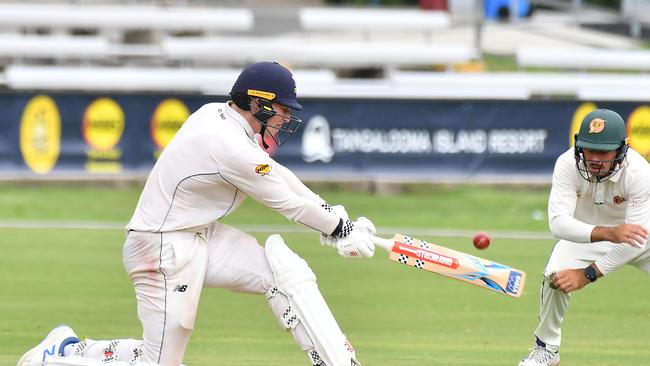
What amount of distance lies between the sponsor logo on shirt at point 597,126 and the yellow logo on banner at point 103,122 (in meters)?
12.4

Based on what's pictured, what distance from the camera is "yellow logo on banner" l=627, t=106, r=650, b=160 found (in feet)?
65.1

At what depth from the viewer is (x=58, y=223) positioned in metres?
16.9

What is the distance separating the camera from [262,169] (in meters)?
7.10

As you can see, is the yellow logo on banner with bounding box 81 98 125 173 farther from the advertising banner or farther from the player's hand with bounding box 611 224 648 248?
the player's hand with bounding box 611 224 648 248

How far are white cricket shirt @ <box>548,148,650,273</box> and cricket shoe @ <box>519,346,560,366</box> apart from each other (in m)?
0.81

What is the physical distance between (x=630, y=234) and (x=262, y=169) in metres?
2.53

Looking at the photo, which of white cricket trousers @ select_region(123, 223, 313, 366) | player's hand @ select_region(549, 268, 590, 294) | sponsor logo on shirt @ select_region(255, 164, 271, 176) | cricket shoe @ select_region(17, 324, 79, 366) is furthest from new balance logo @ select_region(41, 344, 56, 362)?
player's hand @ select_region(549, 268, 590, 294)

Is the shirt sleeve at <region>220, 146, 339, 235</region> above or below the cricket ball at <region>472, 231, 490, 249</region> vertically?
above

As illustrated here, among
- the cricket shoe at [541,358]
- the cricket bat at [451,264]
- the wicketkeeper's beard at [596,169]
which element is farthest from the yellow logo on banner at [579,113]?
the cricket bat at [451,264]

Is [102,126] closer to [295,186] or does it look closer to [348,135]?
[348,135]

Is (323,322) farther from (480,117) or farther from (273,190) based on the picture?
(480,117)

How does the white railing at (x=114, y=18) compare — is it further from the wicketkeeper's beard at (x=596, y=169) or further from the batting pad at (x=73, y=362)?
the batting pad at (x=73, y=362)

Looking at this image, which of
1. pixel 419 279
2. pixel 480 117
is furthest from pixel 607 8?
pixel 419 279

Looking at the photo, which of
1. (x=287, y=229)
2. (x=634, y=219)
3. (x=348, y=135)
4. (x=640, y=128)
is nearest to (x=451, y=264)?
(x=634, y=219)
